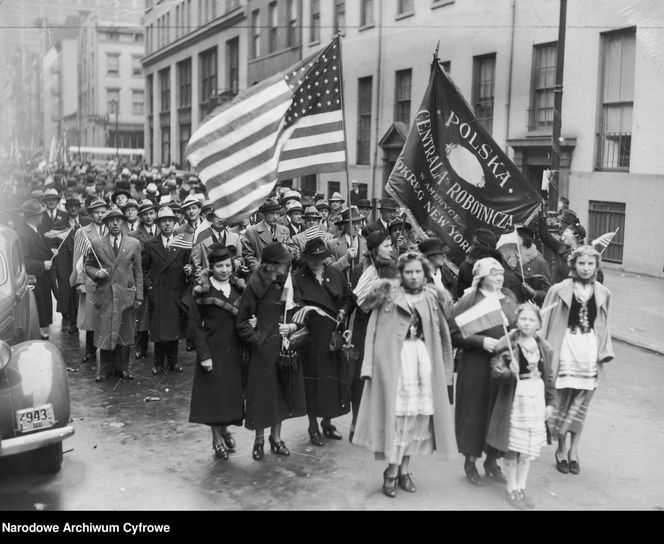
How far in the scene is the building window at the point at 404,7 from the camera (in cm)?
2555

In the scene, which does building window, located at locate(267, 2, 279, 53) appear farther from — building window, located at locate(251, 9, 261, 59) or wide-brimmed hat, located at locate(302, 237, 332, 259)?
wide-brimmed hat, located at locate(302, 237, 332, 259)

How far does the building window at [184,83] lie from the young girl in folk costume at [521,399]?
47983 millimetres

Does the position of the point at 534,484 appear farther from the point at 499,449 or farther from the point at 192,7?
the point at 192,7

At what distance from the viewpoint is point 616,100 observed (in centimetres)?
1783

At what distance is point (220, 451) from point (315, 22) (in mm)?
28194

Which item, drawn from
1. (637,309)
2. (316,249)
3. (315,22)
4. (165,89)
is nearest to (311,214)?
(316,249)

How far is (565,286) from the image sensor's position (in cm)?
629

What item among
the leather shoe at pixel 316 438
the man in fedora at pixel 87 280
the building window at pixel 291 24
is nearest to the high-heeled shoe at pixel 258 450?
the leather shoe at pixel 316 438

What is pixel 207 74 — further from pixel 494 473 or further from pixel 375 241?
pixel 494 473

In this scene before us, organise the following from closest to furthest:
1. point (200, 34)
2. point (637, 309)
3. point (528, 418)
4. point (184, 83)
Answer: point (528, 418)
point (637, 309)
point (200, 34)
point (184, 83)

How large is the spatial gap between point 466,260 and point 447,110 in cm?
149

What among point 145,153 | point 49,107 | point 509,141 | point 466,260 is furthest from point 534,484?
point 49,107

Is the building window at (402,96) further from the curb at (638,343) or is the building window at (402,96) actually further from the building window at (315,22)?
the curb at (638,343)
